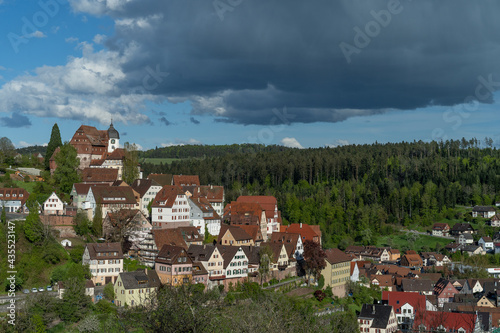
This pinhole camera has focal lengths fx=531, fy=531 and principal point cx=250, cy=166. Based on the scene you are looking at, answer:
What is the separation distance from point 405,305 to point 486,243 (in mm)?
55190

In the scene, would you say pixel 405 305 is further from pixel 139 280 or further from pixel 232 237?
pixel 139 280

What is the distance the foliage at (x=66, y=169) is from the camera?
90250 millimetres

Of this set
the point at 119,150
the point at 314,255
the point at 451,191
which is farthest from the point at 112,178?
the point at 451,191

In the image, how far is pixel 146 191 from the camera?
90.8 metres

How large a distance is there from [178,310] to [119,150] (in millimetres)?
80350

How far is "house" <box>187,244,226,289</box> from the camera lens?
72475 millimetres

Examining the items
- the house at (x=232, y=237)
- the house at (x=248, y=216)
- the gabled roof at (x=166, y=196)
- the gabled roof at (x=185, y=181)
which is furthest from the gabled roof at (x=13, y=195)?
the house at (x=248, y=216)

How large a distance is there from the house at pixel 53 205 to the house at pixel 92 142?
1899 cm

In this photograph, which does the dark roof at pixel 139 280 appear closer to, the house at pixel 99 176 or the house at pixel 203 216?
the house at pixel 203 216

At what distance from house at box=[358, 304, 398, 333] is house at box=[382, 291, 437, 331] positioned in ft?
15.8

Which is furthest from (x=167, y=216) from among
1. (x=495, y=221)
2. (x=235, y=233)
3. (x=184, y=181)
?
(x=495, y=221)

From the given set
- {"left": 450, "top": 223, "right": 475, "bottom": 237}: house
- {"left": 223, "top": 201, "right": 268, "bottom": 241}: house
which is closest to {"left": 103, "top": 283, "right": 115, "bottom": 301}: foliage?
{"left": 223, "top": 201, "right": 268, "bottom": 241}: house

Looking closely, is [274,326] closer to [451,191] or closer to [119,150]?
[119,150]

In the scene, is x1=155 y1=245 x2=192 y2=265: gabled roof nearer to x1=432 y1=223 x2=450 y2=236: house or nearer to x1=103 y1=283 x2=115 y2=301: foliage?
x1=103 y1=283 x2=115 y2=301: foliage
